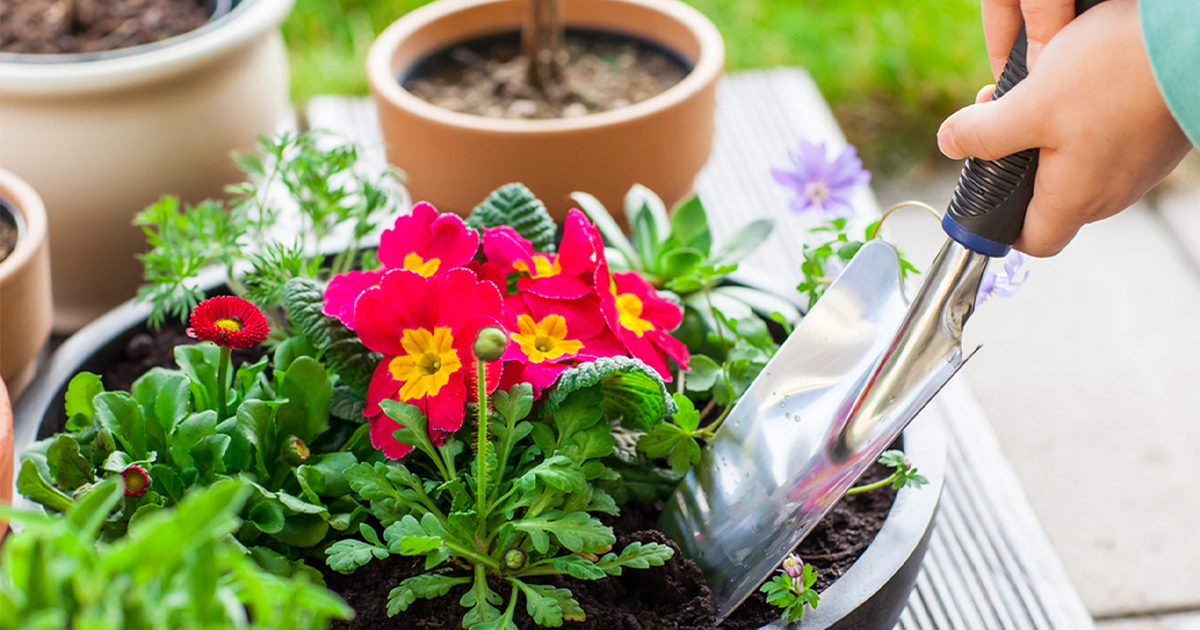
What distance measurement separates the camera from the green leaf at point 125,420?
704 mm

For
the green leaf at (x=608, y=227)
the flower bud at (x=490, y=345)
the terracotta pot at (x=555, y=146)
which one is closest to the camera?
the flower bud at (x=490, y=345)

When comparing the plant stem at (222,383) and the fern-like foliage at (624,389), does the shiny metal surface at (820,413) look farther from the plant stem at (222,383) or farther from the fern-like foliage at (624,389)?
the plant stem at (222,383)

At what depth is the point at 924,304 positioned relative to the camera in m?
0.67

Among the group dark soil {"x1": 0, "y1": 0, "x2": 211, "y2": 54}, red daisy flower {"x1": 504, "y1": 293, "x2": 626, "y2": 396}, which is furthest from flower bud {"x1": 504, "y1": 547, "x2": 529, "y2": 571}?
dark soil {"x1": 0, "y1": 0, "x2": 211, "y2": 54}

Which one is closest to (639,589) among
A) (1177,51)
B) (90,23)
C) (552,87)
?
(1177,51)

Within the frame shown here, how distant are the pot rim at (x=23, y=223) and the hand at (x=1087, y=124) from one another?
72cm

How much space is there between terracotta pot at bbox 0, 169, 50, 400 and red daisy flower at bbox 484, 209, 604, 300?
15.3 inches

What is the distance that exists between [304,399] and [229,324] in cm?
10

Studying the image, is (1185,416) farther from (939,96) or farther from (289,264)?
(289,264)

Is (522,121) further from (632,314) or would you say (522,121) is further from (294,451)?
(294,451)

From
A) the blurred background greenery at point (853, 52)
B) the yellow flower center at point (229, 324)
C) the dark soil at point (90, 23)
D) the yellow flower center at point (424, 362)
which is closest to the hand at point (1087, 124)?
the yellow flower center at point (424, 362)

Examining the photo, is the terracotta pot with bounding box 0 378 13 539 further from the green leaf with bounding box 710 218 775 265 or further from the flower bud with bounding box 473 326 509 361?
the green leaf with bounding box 710 218 775 265

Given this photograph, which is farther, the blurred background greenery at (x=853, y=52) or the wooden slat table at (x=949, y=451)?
the blurred background greenery at (x=853, y=52)

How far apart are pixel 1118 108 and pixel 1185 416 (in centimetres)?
105
